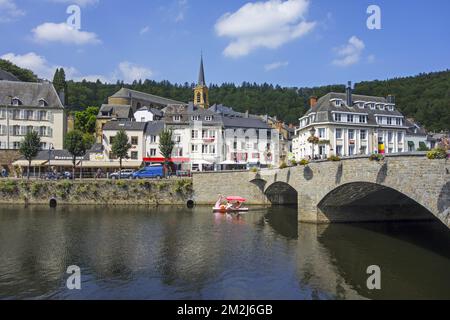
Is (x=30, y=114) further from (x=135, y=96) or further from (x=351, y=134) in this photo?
(x=351, y=134)

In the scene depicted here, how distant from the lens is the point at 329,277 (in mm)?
18859

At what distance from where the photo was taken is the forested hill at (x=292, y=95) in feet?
321

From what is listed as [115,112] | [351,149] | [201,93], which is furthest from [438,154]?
[201,93]

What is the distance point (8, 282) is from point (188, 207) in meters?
32.1

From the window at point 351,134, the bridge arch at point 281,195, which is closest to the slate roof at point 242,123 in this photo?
the window at point 351,134

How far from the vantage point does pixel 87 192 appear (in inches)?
2002

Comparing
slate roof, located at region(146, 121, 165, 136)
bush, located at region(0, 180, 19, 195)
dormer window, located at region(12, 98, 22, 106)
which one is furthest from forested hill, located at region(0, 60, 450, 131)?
bush, located at region(0, 180, 19, 195)

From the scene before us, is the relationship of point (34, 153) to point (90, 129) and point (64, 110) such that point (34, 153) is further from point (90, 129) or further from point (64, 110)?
point (90, 129)

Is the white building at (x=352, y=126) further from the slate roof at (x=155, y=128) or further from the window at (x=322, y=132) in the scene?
the slate roof at (x=155, y=128)

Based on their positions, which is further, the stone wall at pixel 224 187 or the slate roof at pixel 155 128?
the slate roof at pixel 155 128

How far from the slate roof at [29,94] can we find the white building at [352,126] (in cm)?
4807

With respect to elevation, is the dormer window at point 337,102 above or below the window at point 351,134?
above

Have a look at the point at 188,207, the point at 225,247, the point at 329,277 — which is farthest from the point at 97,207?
the point at 329,277

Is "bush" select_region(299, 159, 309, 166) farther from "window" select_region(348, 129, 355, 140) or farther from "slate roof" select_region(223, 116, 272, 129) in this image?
"window" select_region(348, 129, 355, 140)
